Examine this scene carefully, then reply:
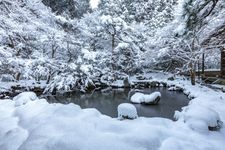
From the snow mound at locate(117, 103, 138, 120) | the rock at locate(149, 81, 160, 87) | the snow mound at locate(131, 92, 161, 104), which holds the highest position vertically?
the snow mound at locate(117, 103, 138, 120)

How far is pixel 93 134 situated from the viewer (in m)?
4.20

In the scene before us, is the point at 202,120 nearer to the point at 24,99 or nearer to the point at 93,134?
the point at 93,134

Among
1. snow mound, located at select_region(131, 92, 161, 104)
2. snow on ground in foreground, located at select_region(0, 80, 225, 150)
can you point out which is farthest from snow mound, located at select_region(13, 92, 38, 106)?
snow mound, located at select_region(131, 92, 161, 104)

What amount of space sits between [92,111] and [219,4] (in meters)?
3.24

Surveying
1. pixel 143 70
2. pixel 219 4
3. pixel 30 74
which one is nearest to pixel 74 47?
pixel 30 74

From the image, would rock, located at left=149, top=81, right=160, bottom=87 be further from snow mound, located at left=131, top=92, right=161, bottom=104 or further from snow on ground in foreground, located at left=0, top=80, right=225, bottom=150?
snow on ground in foreground, located at left=0, top=80, right=225, bottom=150

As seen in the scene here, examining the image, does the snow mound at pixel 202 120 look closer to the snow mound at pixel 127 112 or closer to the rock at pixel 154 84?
the snow mound at pixel 127 112

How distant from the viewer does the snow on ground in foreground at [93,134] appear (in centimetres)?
386

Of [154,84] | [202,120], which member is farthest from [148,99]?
[154,84]

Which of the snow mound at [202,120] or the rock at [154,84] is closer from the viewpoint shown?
the snow mound at [202,120]

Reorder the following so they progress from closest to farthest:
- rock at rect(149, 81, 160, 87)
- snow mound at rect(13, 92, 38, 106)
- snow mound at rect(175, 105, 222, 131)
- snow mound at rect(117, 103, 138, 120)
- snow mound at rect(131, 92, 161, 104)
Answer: snow mound at rect(175, 105, 222, 131) → snow mound at rect(117, 103, 138, 120) → snow mound at rect(13, 92, 38, 106) → snow mound at rect(131, 92, 161, 104) → rock at rect(149, 81, 160, 87)

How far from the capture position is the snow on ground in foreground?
12.7ft

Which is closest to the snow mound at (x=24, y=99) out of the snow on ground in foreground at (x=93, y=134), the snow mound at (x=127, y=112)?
the snow on ground in foreground at (x=93, y=134)

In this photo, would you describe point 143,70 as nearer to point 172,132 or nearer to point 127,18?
point 127,18
